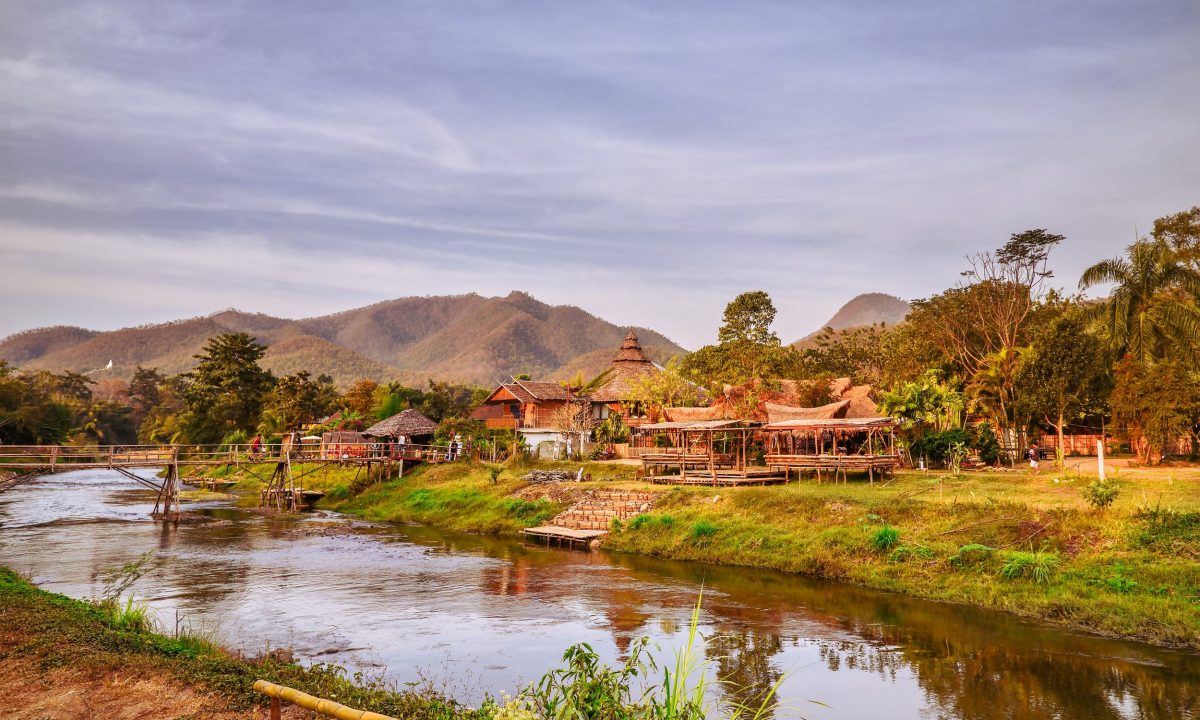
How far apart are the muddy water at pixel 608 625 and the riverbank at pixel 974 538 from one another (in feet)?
2.73

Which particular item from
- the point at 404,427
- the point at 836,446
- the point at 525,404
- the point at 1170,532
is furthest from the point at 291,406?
the point at 1170,532

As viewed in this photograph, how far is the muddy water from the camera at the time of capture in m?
12.0

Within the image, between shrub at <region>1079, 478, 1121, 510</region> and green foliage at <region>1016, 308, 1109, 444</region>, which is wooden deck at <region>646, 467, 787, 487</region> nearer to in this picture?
green foliage at <region>1016, 308, 1109, 444</region>

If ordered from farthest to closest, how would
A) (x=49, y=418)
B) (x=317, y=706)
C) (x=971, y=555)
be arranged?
(x=49, y=418) < (x=971, y=555) < (x=317, y=706)

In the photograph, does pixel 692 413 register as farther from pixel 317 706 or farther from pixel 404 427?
pixel 317 706

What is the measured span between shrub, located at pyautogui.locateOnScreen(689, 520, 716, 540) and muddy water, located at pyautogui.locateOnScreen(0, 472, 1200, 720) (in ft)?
4.84

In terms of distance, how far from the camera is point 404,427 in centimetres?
5044

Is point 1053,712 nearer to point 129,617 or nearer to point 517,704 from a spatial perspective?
point 517,704

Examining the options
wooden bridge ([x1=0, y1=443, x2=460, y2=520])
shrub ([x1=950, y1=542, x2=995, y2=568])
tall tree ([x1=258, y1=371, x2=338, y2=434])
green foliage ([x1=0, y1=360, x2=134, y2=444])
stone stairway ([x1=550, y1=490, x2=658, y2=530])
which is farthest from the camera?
tall tree ([x1=258, y1=371, x2=338, y2=434])

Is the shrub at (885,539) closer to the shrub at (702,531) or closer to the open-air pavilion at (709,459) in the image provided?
the shrub at (702,531)

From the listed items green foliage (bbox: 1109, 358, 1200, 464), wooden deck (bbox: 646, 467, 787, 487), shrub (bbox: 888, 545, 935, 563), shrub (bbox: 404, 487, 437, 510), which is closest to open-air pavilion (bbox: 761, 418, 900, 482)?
wooden deck (bbox: 646, 467, 787, 487)

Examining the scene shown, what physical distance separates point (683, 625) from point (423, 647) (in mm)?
5150

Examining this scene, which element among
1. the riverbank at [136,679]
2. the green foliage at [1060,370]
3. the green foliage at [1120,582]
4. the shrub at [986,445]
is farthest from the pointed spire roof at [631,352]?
the riverbank at [136,679]

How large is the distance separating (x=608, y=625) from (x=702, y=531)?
28.8 feet
